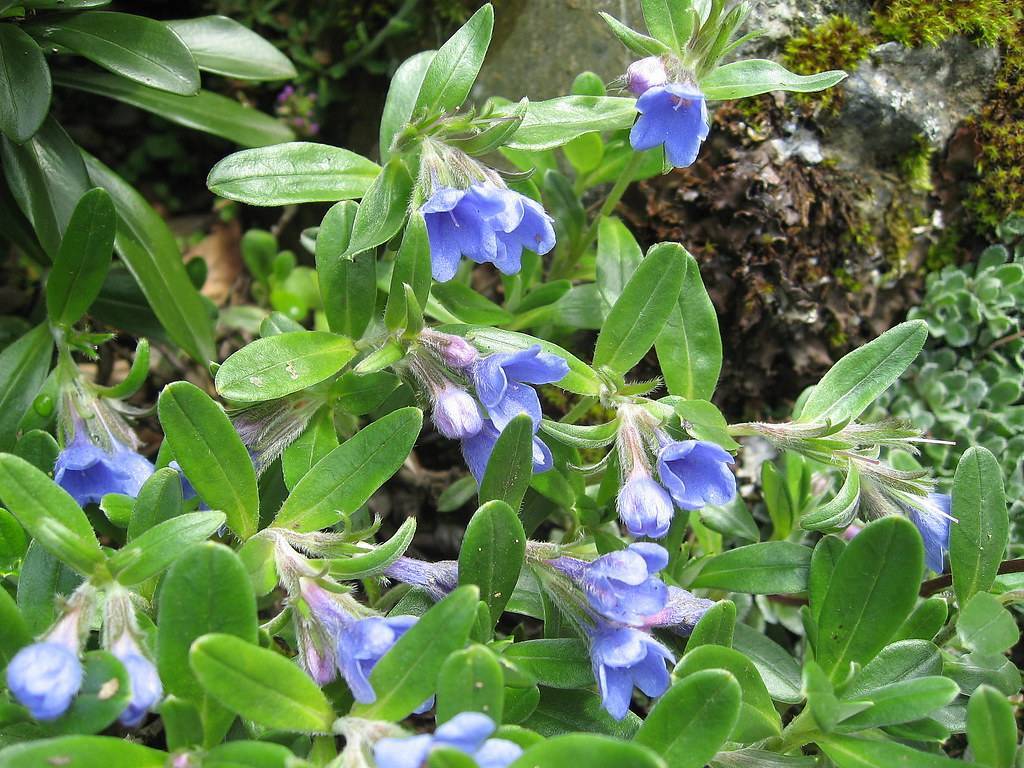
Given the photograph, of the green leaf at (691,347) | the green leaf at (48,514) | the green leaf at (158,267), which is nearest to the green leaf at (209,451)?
the green leaf at (48,514)

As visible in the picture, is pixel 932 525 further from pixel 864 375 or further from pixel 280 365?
pixel 280 365

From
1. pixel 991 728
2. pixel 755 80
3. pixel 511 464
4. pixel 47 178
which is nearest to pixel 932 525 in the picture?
Answer: pixel 991 728

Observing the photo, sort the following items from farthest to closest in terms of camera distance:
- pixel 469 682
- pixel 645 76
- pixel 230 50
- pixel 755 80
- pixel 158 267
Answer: pixel 230 50, pixel 158 267, pixel 755 80, pixel 645 76, pixel 469 682

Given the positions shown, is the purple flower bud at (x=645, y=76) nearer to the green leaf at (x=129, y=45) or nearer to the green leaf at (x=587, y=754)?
the green leaf at (x=129, y=45)

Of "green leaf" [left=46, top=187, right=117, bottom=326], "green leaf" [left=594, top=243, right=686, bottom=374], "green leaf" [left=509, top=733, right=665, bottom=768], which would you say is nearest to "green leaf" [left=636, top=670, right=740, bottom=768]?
"green leaf" [left=509, top=733, right=665, bottom=768]

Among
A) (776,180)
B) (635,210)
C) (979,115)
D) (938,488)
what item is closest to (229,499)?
(635,210)

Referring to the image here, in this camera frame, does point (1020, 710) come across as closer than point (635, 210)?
Yes

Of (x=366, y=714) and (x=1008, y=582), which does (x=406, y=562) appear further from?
(x=1008, y=582)
